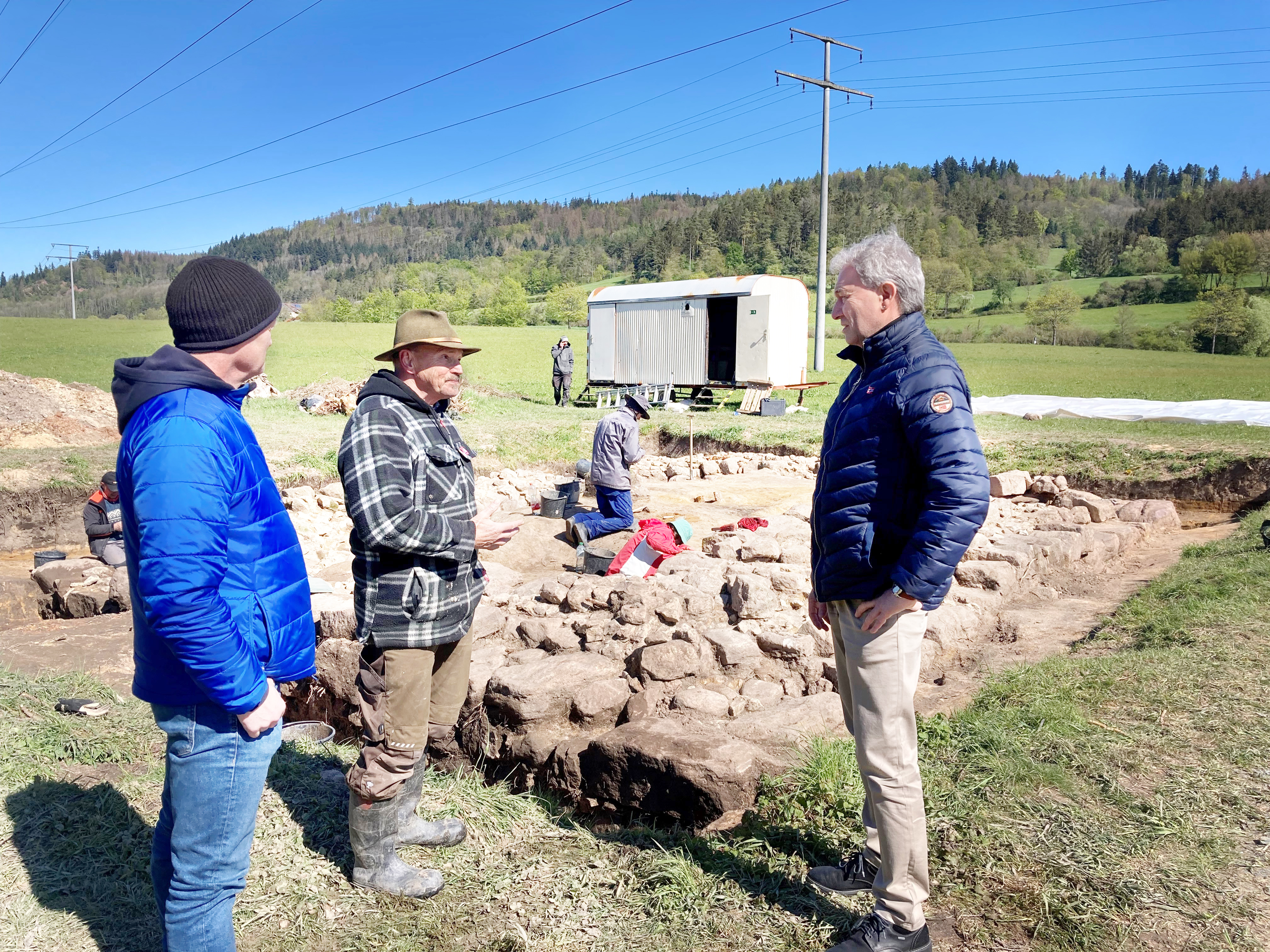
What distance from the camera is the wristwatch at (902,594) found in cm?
229

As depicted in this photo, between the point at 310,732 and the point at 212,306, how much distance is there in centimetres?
305

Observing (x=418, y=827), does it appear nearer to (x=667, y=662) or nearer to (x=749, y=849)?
(x=749, y=849)

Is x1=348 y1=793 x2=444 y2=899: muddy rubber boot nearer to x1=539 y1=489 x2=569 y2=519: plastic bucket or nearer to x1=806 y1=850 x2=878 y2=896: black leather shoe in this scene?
x1=806 y1=850 x2=878 y2=896: black leather shoe

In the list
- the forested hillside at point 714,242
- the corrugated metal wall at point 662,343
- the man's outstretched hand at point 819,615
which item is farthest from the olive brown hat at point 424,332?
the forested hillside at point 714,242

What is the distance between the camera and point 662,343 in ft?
71.6

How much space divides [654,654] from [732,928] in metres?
2.17

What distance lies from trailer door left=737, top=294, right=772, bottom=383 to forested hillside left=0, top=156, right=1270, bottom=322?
49037 mm

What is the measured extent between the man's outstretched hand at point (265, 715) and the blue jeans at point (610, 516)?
6780 millimetres

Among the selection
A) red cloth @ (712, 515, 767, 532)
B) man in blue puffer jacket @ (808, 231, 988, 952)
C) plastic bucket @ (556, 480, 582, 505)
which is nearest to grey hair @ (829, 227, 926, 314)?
man in blue puffer jacket @ (808, 231, 988, 952)

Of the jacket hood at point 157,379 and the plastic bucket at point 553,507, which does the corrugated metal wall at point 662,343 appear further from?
the jacket hood at point 157,379

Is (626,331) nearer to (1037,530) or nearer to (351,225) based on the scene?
(1037,530)

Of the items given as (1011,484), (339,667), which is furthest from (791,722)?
(1011,484)

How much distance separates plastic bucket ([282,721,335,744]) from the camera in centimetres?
421

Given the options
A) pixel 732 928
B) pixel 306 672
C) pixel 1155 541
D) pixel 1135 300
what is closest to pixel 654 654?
pixel 732 928
